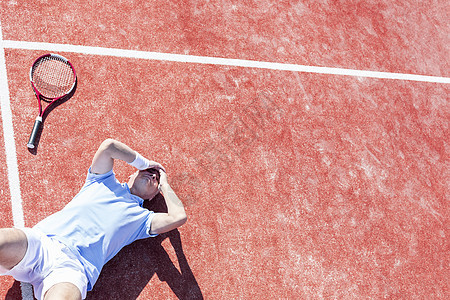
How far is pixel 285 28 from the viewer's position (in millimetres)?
5656

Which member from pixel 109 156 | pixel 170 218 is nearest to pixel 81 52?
pixel 109 156

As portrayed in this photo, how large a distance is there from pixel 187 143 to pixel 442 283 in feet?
14.2

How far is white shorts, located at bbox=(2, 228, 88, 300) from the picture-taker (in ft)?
10.3

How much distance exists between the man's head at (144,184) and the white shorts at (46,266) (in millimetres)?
927

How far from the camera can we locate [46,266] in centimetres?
322

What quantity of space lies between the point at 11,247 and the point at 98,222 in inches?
32.4

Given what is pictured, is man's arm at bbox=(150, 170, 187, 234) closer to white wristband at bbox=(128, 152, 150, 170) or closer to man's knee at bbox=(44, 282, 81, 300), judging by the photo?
white wristband at bbox=(128, 152, 150, 170)

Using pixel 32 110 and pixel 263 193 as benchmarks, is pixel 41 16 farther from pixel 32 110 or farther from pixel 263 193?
pixel 263 193

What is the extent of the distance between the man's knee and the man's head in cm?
115

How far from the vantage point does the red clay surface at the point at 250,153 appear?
4219 mm

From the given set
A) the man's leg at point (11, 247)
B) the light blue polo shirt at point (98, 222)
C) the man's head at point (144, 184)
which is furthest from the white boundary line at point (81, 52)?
the man's head at point (144, 184)

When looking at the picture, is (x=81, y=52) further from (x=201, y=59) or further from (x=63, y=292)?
(x=63, y=292)

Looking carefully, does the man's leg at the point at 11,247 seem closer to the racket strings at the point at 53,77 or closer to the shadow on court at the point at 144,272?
the shadow on court at the point at 144,272

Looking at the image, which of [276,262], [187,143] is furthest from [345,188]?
[187,143]
